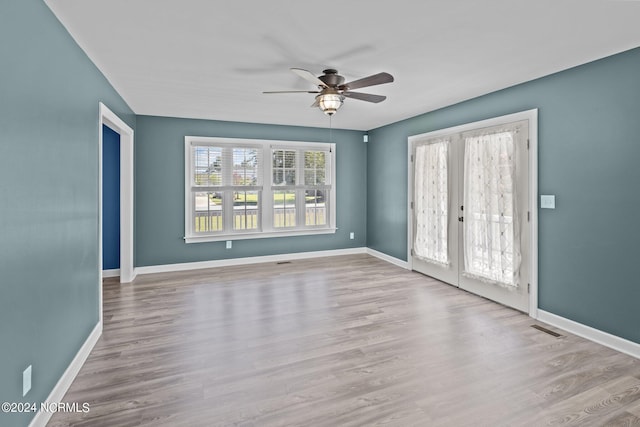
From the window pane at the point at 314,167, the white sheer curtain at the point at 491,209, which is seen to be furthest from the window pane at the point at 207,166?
the white sheer curtain at the point at 491,209

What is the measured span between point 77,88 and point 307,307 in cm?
302

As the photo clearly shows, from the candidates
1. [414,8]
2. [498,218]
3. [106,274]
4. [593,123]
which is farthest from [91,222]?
[593,123]

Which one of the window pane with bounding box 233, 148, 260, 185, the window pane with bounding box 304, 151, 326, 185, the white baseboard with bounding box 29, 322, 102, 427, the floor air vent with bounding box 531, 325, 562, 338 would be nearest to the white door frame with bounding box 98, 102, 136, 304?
the window pane with bounding box 233, 148, 260, 185

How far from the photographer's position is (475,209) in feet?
14.1

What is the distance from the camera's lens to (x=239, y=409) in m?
2.13

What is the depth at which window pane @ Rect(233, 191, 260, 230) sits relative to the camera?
6000mm

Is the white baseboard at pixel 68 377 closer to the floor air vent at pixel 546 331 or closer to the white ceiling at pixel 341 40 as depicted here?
the white ceiling at pixel 341 40

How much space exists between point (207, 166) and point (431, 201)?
12.3 ft

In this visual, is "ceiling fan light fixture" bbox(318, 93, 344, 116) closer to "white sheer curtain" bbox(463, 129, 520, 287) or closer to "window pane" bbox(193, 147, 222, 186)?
"white sheer curtain" bbox(463, 129, 520, 287)

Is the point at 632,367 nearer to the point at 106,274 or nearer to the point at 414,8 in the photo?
the point at 414,8

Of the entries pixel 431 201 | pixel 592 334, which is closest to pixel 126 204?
pixel 431 201

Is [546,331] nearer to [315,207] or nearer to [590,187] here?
[590,187]

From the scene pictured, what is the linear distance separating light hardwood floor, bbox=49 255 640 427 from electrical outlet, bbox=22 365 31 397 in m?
0.35

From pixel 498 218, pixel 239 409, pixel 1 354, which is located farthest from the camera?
pixel 498 218
